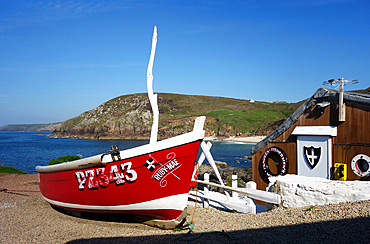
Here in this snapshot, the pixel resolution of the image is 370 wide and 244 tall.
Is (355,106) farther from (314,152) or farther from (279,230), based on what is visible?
(279,230)

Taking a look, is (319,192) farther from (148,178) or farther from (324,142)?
(148,178)

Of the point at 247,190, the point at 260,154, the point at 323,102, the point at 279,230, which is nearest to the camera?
the point at 279,230

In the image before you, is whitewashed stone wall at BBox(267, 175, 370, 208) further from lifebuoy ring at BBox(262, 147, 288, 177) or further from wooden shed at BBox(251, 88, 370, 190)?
lifebuoy ring at BBox(262, 147, 288, 177)

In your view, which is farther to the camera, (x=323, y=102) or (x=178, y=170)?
(x=323, y=102)

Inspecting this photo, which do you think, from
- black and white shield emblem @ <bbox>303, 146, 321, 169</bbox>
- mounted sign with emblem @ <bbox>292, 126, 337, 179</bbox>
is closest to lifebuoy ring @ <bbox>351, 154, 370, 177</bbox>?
mounted sign with emblem @ <bbox>292, 126, 337, 179</bbox>

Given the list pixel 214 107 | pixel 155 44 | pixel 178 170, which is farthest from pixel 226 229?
pixel 214 107

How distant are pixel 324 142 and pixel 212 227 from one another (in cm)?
520

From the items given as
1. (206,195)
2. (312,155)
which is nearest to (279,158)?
(312,155)

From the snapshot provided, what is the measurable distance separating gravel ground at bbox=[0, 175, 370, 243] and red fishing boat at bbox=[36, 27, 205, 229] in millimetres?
524

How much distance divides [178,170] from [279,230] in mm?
2736

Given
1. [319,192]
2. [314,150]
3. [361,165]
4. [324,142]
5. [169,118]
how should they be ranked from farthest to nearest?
1. [169,118]
2. [314,150]
3. [324,142]
4. [361,165]
5. [319,192]

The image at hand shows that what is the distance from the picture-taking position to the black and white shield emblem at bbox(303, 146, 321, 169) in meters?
9.27

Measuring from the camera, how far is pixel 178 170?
22.4 feet

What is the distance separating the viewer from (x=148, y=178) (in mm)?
6809
